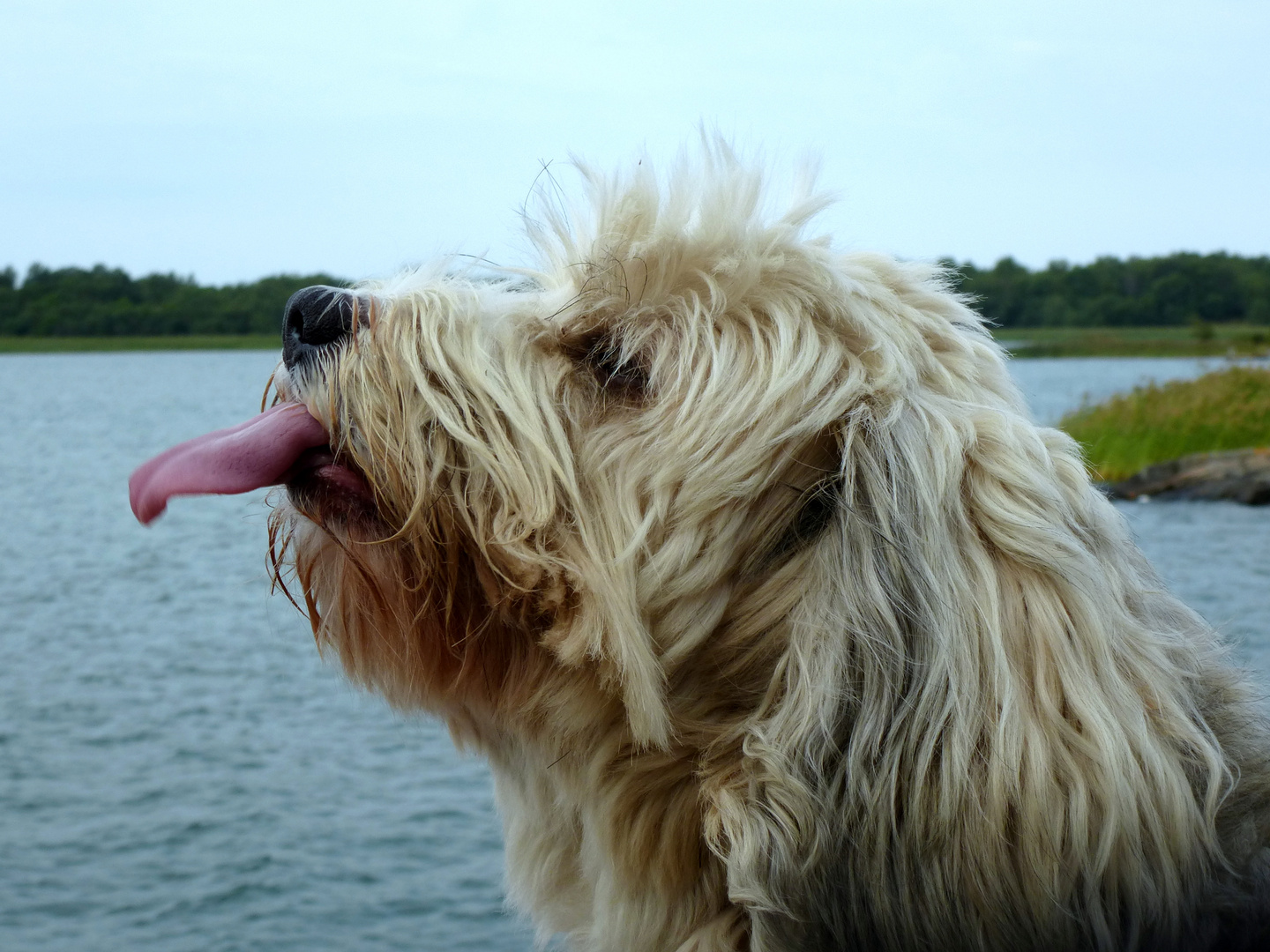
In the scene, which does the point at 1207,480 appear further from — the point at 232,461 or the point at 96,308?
the point at 96,308

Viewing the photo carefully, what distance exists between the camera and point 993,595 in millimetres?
2148

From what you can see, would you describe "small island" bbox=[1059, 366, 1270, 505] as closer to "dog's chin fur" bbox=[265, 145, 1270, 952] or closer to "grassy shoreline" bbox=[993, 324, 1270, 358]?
"grassy shoreline" bbox=[993, 324, 1270, 358]

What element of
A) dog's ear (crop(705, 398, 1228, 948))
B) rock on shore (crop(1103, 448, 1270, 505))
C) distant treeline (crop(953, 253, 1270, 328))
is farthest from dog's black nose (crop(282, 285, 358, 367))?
distant treeline (crop(953, 253, 1270, 328))

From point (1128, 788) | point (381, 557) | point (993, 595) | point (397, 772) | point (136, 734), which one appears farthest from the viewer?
point (136, 734)

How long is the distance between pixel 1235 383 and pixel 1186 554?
12393 millimetres

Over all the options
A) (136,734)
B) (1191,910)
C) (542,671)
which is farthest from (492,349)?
(136,734)

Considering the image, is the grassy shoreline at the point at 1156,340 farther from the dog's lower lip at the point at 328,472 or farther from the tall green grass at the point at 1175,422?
the dog's lower lip at the point at 328,472

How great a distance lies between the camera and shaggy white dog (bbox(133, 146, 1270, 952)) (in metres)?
2.09

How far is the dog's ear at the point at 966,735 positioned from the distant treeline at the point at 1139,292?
93.4 feet

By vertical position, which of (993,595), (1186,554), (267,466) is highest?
(267,466)

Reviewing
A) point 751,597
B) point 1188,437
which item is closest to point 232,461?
point 751,597

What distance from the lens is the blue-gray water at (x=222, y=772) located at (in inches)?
225

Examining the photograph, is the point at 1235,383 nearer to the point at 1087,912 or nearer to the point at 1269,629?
the point at 1269,629

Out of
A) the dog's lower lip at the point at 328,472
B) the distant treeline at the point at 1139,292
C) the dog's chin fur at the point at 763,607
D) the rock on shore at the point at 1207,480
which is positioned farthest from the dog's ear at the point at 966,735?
the distant treeline at the point at 1139,292
